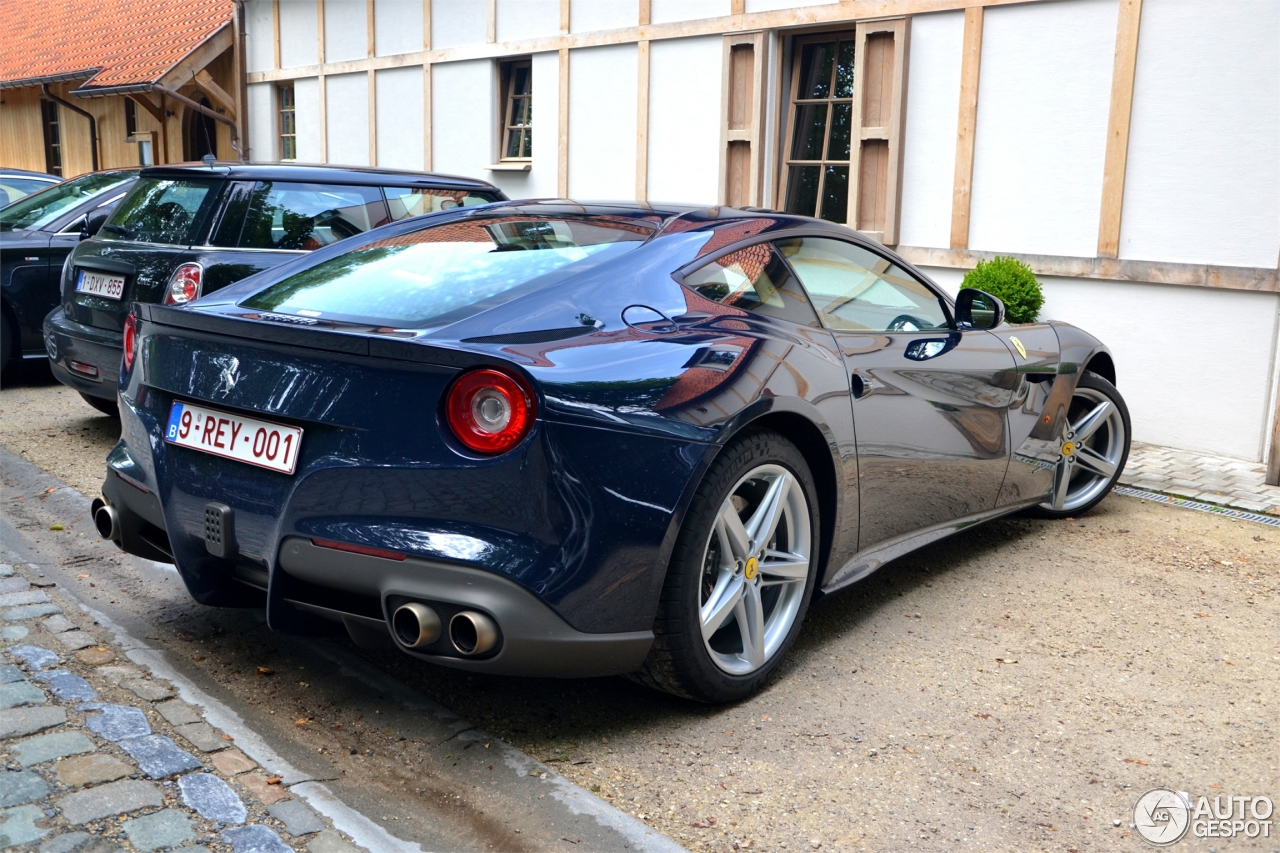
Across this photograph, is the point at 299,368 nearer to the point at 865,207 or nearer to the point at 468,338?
the point at 468,338

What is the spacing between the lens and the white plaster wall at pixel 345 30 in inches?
635

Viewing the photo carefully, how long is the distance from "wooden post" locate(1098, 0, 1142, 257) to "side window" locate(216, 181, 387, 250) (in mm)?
4874

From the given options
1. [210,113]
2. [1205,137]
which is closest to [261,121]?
[210,113]

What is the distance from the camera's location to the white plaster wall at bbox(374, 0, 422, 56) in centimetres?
1510

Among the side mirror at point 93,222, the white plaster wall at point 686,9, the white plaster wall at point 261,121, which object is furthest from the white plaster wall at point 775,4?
the white plaster wall at point 261,121

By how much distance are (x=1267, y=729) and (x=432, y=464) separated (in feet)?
8.17

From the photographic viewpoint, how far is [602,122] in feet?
40.7

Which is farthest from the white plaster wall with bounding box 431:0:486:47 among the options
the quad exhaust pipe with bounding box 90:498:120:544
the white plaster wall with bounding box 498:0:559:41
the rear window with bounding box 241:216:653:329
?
the quad exhaust pipe with bounding box 90:498:120:544

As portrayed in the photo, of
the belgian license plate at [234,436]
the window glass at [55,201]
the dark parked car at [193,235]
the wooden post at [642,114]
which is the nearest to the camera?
the belgian license plate at [234,436]

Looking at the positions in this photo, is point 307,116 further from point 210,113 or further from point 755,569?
point 755,569

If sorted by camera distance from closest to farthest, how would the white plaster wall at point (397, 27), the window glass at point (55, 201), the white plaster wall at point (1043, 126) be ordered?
1. the white plaster wall at point (1043, 126)
2. the window glass at point (55, 201)
3. the white plaster wall at point (397, 27)

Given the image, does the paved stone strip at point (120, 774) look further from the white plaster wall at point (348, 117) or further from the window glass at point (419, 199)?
the white plaster wall at point (348, 117)

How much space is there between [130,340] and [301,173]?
297 cm

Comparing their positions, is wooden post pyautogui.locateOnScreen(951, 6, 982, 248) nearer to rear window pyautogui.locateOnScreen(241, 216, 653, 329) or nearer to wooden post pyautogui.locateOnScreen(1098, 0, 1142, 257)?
wooden post pyautogui.locateOnScreen(1098, 0, 1142, 257)
